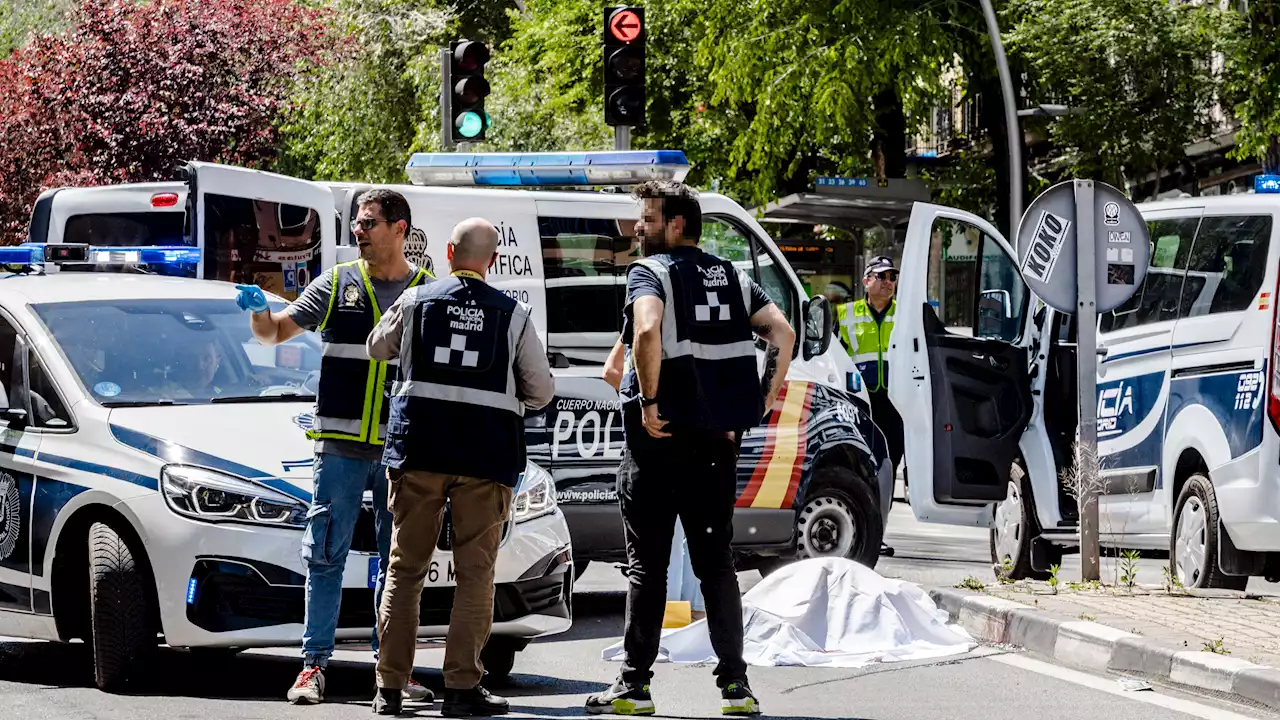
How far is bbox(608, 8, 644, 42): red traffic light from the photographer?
48.5 feet

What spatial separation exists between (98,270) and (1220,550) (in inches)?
221

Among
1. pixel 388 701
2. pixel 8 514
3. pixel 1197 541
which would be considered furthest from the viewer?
pixel 1197 541

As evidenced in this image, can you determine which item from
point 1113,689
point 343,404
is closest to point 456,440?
point 343,404

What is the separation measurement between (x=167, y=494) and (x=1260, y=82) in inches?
663

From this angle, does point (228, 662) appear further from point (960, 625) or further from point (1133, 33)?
point (1133, 33)

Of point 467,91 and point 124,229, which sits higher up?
point 467,91

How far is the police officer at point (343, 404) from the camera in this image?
281 inches

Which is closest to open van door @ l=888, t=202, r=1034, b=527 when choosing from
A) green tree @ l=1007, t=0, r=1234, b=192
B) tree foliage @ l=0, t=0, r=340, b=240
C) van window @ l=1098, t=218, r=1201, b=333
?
van window @ l=1098, t=218, r=1201, b=333

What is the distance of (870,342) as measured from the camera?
14172 millimetres

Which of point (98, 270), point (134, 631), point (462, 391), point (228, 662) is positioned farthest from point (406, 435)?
point (98, 270)

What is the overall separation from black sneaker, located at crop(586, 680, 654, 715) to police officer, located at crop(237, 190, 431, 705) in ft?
1.95

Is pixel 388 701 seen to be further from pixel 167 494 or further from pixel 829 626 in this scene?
pixel 829 626

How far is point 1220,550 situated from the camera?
34.3ft

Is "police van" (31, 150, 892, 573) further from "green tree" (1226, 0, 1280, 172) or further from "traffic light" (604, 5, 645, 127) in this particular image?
"green tree" (1226, 0, 1280, 172)
